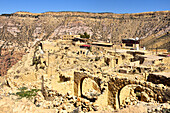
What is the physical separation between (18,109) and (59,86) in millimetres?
2498

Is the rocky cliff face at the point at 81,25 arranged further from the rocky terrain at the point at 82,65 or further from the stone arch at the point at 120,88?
the stone arch at the point at 120,88

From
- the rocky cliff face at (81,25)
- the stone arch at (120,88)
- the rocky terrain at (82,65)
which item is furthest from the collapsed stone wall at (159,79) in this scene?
the rocky cliff face at (81,25)

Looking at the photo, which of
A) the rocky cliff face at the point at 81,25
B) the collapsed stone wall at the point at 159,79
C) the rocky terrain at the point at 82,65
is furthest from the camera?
the rocky cliff face at the point at 81,25

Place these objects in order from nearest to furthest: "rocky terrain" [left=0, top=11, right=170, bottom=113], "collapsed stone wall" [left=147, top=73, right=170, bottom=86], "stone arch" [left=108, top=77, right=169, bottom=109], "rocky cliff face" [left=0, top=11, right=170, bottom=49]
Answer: "stone arch" [left=108, top=77, right=169, bottom=109] < "rocky terrain" [left=0, top=11, right=170, bottom=113] < "collapsed stone wall" [left=147, top=73, right=170, bottom=86] < "rocky cliff face" [left=0, top=11, right=170, bottom=49]

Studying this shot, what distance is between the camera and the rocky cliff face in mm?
64812

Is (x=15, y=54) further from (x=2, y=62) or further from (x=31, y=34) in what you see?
(x=31, y=34)

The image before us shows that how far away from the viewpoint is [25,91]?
29.4 ft

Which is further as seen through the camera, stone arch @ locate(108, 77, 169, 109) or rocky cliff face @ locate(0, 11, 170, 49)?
A: rocky cliff face @ locate(0, 11, 170, 49)

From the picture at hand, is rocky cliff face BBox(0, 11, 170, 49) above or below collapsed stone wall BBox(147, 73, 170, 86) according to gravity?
above

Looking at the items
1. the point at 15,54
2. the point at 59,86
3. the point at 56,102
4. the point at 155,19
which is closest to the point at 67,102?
the point at 56,102

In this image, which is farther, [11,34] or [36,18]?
A: [36,18]

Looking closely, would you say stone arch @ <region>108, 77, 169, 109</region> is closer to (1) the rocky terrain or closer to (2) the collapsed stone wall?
(1) the rocky terrain

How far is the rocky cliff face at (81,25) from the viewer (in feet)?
213

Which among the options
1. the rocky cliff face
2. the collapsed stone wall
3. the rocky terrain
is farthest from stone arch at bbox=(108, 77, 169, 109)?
the rocky cliff face
